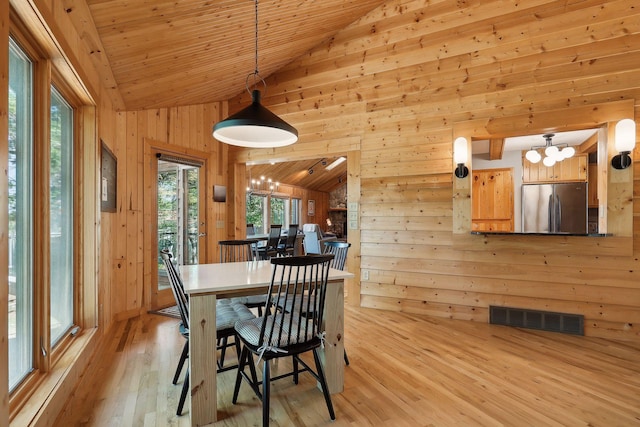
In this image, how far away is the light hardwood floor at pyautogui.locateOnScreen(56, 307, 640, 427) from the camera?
1848 millimetres

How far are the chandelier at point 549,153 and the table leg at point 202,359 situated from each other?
178 inches

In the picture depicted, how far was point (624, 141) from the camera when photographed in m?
2.89

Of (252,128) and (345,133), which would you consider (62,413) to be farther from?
(345,133)

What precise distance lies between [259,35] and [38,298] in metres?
3.13

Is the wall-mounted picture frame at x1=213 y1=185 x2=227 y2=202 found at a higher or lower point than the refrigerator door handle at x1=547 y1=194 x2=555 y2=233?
higher

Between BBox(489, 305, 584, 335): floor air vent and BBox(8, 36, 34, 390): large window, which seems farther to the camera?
BBox(489, 305, 584, 335): floor air vent

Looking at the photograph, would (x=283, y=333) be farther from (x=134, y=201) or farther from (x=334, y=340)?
(x=134, y=201)

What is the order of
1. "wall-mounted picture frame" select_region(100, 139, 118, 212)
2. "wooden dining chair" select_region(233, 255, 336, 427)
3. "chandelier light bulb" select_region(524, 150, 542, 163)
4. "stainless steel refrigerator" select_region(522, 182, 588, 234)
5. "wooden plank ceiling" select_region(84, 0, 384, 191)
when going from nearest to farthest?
1. "wooden dining chair" select_region(233, 255, 336, 427)
2. "wooden plank ceiling" select_region(84, 0, 384, 191)
3. "wall-mounted picture frame" select_region(100, 139, 118, 212)
4. "chandelier light bulb" select_region(524, 150, 542, 163)
5. "stainless steel refrigerator" select_region(522, 182, 588, 234)

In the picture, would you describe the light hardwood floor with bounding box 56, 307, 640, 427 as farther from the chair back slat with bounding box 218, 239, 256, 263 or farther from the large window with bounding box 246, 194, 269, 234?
the large window with bounding box 246, 194, 269, 234

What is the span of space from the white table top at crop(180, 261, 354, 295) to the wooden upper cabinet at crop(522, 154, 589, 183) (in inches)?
178

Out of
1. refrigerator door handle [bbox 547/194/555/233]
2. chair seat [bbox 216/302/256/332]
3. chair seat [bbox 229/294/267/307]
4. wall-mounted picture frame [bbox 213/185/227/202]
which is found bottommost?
chair seat [bbox 229/294/267/307]

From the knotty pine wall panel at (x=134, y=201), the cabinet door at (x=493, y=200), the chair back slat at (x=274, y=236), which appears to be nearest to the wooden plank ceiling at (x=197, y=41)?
the knotty pine wall panel at (x=134, y=201)

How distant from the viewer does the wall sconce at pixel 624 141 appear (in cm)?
287

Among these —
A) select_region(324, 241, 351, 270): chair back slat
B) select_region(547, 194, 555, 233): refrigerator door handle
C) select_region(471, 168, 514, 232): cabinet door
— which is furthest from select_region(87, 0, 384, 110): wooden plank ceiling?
select_region(547, 194, 555, 233): refrigerator door handle
